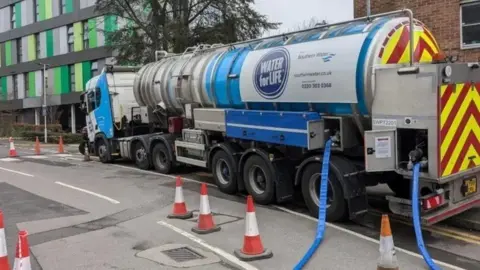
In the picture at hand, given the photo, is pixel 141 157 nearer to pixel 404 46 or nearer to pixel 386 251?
pixel 404 46

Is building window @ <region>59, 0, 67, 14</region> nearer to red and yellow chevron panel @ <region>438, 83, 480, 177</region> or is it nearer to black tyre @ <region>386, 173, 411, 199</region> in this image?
black tyre @ <region>386, 173, 411, 199</region>

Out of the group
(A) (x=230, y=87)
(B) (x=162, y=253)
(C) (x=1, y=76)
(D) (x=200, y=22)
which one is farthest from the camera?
(C) (x=1, y=76)

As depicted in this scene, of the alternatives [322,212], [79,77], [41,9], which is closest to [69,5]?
[41,9]

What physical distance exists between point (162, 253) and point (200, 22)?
2009 cm

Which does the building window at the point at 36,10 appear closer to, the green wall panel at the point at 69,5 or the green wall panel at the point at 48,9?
the green wall panel at the point at 48,9

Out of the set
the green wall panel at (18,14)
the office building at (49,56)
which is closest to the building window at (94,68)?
the office building at (49,56)

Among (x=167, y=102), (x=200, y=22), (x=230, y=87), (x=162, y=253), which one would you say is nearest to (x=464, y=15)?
(x=230, y=87)

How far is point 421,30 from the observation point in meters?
8.34

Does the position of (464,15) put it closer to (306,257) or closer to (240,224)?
(240,224)

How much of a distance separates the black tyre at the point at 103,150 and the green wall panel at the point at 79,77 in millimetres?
26673

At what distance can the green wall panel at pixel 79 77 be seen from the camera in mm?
43438

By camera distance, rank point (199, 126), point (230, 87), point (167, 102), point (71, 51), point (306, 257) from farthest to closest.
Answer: point (71, 51) → point (167, 102) → point (199, 126) → point (230, 87) → point (306, 257)

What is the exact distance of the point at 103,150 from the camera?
711 inches

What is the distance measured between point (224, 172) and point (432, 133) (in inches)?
216
